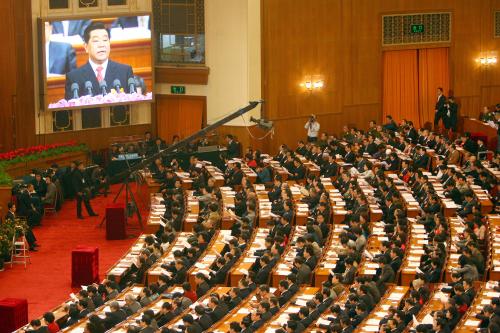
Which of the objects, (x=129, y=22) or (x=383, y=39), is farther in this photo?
(x=383, y=39)

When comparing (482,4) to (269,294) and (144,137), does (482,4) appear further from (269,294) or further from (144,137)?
(269,294)

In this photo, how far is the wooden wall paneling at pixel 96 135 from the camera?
34.9 m

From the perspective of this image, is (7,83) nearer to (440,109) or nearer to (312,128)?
(312,128)

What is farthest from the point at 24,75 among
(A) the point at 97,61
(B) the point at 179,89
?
(B) the point at 179,89

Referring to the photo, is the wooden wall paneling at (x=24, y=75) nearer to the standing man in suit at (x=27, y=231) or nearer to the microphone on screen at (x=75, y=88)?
the microphone on screen at (x=75, y=88)

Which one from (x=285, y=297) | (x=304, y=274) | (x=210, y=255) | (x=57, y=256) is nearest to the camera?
(x=285, y=297)

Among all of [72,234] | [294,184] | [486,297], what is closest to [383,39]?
[294,184]

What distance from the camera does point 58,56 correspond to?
111ft

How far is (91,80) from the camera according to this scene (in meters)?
34.5

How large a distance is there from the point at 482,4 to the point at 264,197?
13.9m

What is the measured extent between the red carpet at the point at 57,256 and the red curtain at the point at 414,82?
1128 cm

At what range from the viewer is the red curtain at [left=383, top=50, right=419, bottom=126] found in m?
38.6

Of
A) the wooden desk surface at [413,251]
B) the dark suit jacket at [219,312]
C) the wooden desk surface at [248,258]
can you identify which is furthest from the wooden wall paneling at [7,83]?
the dark suit jacket at [219,312]

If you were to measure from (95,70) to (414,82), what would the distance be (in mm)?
11466
